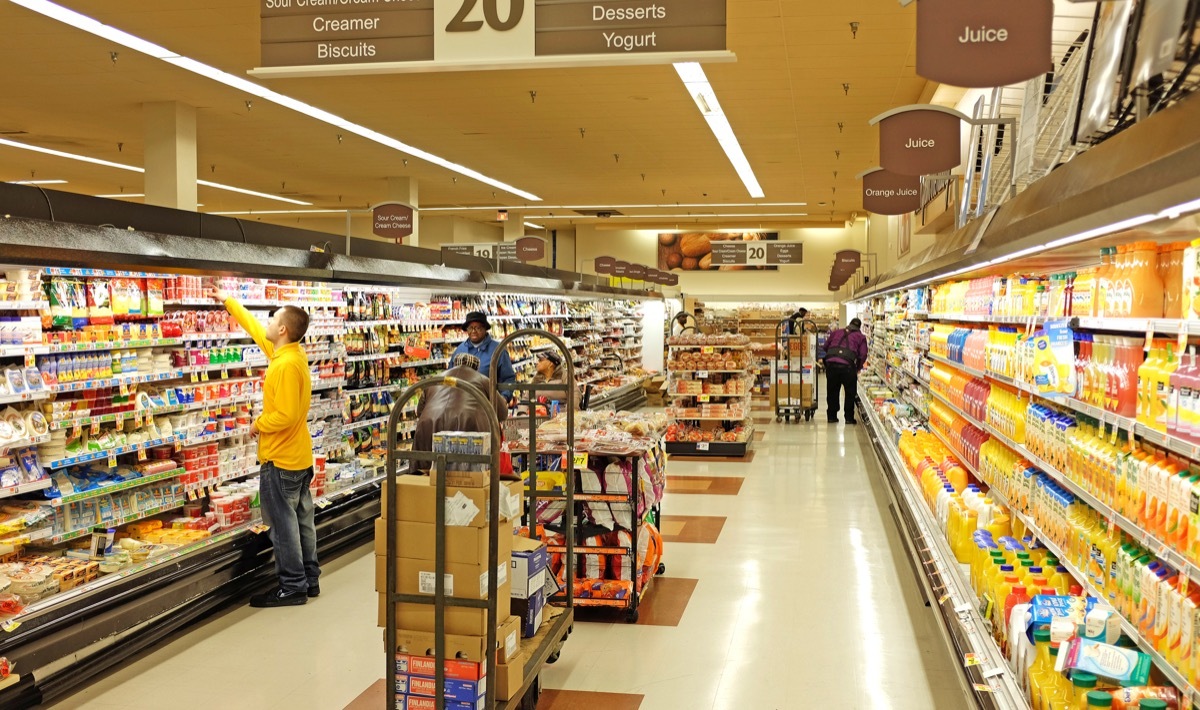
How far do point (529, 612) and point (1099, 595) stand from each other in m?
2.17

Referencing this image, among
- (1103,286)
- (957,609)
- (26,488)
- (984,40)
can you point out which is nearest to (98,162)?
Answer: (26,488)

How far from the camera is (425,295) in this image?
991 cm

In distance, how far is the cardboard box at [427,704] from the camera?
348 cm

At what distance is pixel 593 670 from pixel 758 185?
14835 mm

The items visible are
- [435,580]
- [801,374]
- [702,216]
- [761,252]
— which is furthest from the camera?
[702,216]

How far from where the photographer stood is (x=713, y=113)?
11805 millimetres

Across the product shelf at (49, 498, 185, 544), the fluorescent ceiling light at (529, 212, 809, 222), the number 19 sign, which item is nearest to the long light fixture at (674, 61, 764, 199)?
the number 19 sign

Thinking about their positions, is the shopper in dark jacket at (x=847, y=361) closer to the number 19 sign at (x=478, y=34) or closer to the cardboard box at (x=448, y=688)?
the number 19 sign at (x=478, y=34)

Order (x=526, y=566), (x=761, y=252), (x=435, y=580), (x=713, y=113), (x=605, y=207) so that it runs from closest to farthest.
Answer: (x=435, y=580), (x=526, y=566), (x=713, y=113), (x=605, y=207), (x=761, y=252)

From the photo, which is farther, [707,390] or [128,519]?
[707,390]

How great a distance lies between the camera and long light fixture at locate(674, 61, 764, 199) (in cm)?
982

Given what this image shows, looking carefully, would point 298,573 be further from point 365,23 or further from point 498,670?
point 365,23

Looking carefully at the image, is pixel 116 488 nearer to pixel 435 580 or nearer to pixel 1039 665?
pixel 435 580

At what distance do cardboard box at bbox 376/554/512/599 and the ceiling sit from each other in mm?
5583
